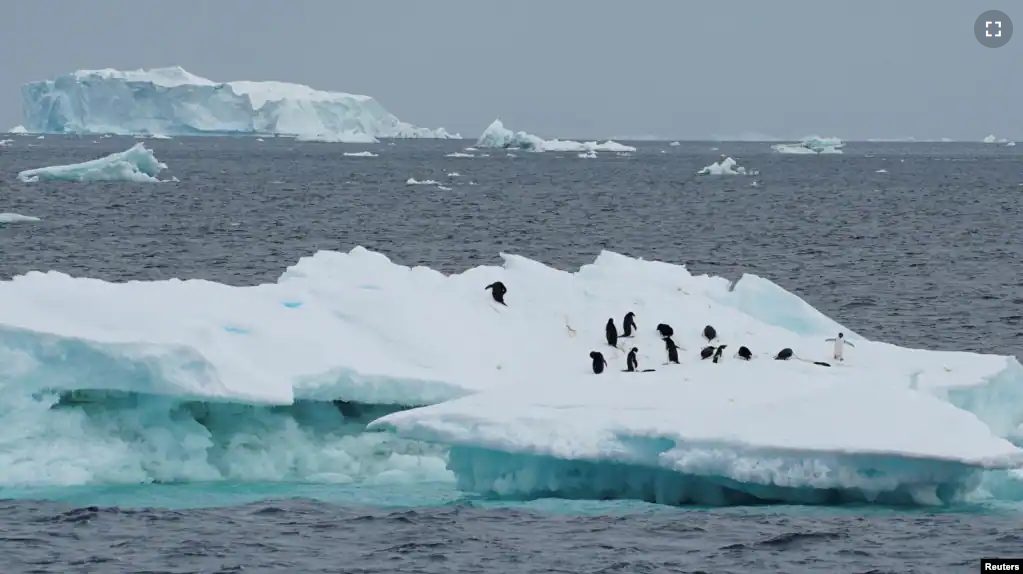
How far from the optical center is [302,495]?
1402 centimetres

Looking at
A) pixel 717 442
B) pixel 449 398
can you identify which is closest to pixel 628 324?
pixel 449 398

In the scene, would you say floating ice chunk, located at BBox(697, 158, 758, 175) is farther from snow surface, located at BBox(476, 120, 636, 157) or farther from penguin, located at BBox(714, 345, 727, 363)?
penguin, located at BBox(714, 345, 727, 363)

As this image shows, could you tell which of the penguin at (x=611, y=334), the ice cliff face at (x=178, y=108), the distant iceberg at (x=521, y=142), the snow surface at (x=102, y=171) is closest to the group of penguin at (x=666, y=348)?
the penguin at (x=611, y=334)

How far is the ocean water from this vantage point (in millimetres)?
11938

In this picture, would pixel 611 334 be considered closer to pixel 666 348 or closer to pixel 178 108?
pixel 666 348

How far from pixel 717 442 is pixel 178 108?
130836 millimetres

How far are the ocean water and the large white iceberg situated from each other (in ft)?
1.22

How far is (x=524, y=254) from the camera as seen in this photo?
3916 cm

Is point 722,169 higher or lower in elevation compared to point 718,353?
higher

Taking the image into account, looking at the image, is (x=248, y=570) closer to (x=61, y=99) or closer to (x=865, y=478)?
(x=865, y=478)

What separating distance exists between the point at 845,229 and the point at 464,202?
1786 cm

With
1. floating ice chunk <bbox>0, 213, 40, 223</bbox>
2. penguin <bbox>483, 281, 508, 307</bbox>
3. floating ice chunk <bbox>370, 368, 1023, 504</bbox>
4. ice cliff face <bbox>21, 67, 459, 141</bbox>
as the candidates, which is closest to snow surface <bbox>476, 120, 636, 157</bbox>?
ice cliff face <bbox>21, 67, 459, 141</bbox>

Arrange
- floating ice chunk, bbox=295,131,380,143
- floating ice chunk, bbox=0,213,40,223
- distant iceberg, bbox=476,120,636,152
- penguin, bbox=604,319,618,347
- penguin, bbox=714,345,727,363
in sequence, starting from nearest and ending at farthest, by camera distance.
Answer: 1. penguin, bbox=714,345,727,363
2. penguin, bbox=604,319,618,347
3. floating ice chunk, bbox=0,213,40,223
4. distant iceberg, bbox=476,120,636,152
5. floating ice chunk, bbox=295,131,380,143

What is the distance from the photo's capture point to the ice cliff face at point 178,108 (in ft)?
429
